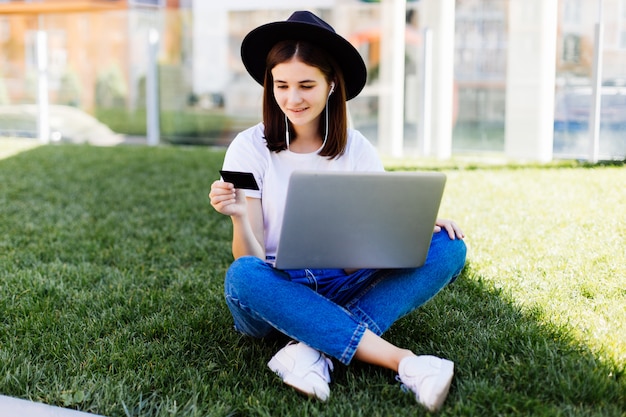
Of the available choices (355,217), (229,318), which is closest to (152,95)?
(229,318)

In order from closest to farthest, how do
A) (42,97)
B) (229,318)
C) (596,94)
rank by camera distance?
(229,318), (596,94), (42,97)

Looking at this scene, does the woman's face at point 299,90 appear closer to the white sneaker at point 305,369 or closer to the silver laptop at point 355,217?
the silver laptop at point 355,217

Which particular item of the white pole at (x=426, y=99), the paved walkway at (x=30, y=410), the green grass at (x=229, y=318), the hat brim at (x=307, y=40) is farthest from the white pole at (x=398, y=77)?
the paved walkway at (x=30, y=410)

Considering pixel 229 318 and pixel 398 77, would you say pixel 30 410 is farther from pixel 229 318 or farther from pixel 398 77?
pixel 398 77

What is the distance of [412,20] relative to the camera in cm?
831

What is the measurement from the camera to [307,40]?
2.28 meters

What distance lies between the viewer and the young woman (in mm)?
2051

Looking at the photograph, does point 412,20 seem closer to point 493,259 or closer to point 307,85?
point 493,259

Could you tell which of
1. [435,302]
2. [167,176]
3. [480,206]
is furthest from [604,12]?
[435,302]

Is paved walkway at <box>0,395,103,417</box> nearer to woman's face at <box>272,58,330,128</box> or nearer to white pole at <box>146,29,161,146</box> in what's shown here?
woman's face at <box>272,58,330,128</box>

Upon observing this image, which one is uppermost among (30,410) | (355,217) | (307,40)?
(307,40)

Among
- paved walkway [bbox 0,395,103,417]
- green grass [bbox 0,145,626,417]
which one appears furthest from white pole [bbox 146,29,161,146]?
paved walkway [bbox 0,395,103,417]

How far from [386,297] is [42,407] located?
1.01 meters

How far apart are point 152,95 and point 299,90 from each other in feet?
26.1
